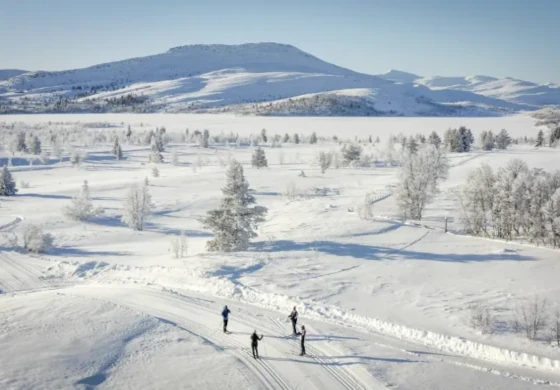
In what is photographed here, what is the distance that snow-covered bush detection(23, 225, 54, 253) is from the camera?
45.0 m

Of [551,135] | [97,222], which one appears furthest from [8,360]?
[551,135]

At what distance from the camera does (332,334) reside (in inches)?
942

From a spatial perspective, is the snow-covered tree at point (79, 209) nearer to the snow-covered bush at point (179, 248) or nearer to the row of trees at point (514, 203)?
the snow-covered bush at point (179, 248)

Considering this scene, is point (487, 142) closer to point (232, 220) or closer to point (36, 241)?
point (232, 220)

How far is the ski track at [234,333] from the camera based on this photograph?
19.2 metres

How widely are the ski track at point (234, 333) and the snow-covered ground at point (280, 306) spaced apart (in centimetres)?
9

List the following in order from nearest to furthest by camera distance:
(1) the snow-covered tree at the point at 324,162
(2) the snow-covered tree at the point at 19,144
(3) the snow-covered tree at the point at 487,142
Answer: (1) the snow-covered tree at the point at 324,162 → (3) the snow-covered tree at the point at 487,142 → (2) the snow-covered tree at the point at 19,144

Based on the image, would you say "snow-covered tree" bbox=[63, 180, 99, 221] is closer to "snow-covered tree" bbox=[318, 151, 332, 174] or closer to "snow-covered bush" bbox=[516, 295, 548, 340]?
"snow-covered bush" bbox=[516, 295, 548, 340]

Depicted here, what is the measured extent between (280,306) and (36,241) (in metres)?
29.6

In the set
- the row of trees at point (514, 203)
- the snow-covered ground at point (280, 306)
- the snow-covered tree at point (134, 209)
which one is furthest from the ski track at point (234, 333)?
the row of trees at point (514, 203)

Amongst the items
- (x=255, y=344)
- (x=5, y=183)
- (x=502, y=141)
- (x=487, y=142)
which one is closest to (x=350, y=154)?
(x=487, y=142)

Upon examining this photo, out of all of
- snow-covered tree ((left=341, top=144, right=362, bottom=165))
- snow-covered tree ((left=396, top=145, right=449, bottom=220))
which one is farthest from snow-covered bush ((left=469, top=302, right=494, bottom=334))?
snow-covered tree ((left=341, top=144, right=362, bottom=165))

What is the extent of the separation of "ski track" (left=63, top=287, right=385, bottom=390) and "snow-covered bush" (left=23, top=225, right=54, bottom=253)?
1621 cm

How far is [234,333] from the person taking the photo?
23.6 meters
